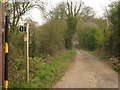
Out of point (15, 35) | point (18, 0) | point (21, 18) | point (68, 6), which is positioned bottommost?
point (15, 35)

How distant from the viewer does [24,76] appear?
6.70 m

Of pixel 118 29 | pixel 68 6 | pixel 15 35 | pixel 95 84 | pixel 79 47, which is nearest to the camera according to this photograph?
pixel 95 84

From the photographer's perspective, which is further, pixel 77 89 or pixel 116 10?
pixel 116 10

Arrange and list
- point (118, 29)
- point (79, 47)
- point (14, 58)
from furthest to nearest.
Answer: point (79, 47)
point (118, 29)
point (14, 58)

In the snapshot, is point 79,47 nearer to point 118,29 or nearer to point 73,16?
point 73,16

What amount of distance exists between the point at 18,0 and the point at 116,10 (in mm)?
8871

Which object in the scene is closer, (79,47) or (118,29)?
(118,29)

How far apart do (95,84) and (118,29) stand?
26.6ft

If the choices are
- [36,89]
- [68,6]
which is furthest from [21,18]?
[68,6]

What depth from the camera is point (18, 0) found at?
13750 millimetres

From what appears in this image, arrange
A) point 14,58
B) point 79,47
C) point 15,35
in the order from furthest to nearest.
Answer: point 79,47, point 15,35, point 14,58

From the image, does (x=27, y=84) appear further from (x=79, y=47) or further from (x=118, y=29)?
(x=79, y=47)

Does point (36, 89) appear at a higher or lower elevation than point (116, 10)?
lower

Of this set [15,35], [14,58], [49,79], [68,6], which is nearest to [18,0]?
[15,35]
